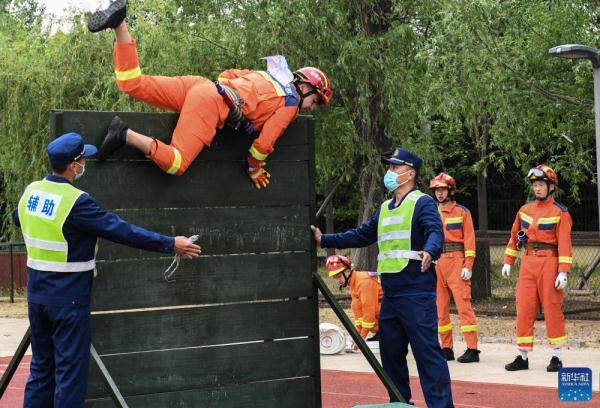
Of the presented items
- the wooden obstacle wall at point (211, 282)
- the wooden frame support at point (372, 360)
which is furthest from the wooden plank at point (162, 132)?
the wooden frame support at point (372, 360)

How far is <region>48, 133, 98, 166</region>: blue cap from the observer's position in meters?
6.79

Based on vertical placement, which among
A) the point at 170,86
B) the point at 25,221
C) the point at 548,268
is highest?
the point at 170,86

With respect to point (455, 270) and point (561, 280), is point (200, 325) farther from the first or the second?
point (455, 270)

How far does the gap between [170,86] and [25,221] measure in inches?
54.8

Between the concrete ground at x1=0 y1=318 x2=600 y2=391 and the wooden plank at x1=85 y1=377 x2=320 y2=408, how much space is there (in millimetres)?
3559

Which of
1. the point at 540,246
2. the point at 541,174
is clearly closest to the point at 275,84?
the point at 541,174

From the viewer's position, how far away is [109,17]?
6.94 m

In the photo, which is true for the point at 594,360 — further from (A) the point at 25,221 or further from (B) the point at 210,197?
(A) the point at 25,221

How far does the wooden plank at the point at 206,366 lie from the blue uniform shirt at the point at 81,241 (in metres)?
0.70

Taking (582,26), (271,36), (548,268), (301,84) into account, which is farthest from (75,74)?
(301,84)

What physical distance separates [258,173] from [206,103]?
0.68 metres

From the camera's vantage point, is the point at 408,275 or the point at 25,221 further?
the point at 408,275

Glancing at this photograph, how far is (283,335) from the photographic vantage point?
808 centimetres

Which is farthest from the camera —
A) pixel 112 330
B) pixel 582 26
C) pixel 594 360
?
pixel 582 26
